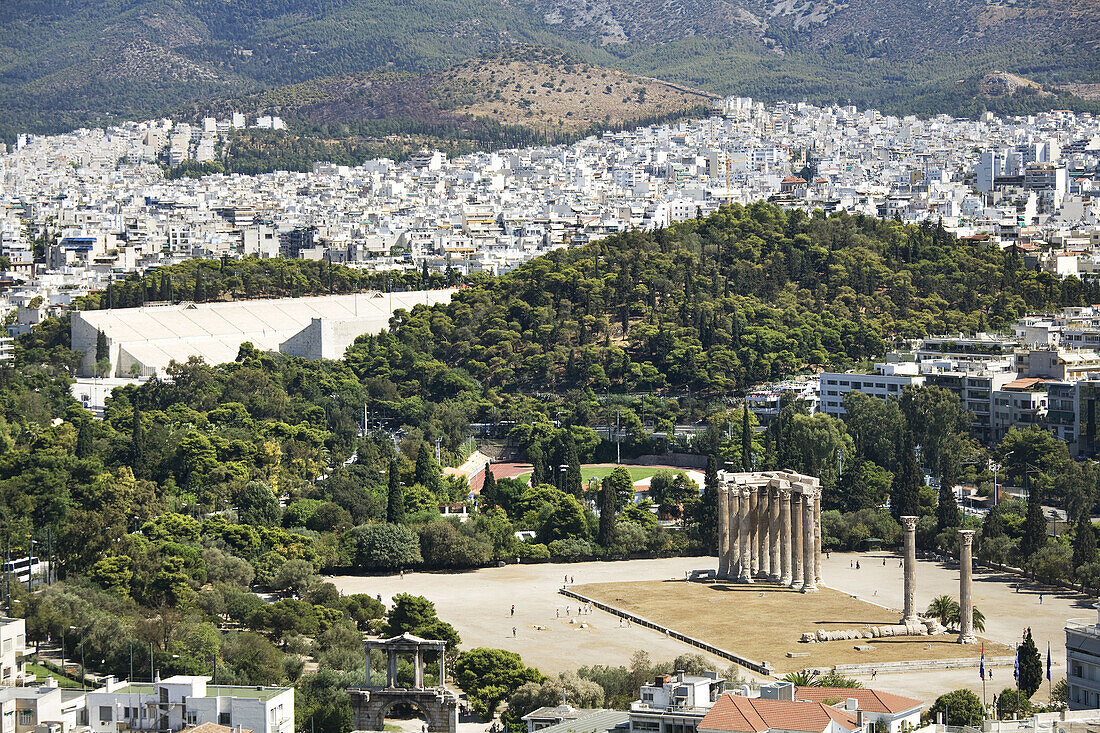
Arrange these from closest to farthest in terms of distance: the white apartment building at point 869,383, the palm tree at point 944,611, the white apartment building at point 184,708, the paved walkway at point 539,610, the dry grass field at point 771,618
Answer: the white apartment building at point 184,708
the dry grass field at point 771,618
the paved walkway at point 539,610
the palm tree at point 944,611
the white apartment building at point 869,383

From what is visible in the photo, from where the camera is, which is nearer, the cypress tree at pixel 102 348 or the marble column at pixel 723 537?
the marble column at pixel 723 537

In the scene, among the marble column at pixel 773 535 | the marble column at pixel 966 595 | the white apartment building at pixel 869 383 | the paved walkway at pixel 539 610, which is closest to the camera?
the paved walkway at pixel 539 610

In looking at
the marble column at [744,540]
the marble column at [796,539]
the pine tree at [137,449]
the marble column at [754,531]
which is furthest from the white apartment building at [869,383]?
the pine tree at [137,449]

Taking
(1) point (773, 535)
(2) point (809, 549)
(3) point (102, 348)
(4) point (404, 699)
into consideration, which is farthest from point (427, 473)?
(4) point (404, 699)

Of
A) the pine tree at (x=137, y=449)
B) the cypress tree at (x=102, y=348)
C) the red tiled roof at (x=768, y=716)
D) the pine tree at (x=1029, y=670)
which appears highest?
the cypress tree at (x=102, y=348)

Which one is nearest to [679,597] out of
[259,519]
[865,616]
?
[865,616]

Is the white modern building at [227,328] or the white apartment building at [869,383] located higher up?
the white modern building at [227,328]

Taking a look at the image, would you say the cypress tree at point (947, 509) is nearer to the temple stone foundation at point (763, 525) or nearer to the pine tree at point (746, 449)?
the temple stone foundation at point (763, 525)
